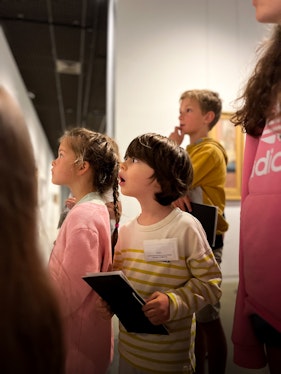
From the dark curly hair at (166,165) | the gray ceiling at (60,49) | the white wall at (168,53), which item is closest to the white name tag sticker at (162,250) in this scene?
the dark curly hair at (166,165)

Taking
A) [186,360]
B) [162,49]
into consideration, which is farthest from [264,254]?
[162,49]

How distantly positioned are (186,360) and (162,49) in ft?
4.57

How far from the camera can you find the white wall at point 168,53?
160cm

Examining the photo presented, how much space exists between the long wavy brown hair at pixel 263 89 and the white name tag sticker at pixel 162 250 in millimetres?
350

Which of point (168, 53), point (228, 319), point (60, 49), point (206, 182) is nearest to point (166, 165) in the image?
point (206, 182)

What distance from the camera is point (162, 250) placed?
85 cm

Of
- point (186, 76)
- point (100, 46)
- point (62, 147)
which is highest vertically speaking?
point (100, 46)

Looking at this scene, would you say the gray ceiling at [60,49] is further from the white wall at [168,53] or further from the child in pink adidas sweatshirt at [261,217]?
the child in pink adidas sweatshirt at [261,217]

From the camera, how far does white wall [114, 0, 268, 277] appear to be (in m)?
1.60

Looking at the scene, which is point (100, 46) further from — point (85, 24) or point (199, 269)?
point (199, 269)

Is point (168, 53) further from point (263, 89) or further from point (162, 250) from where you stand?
point (162, 250)

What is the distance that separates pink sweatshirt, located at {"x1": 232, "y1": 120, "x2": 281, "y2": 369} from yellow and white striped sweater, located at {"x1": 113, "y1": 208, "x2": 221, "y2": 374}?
9 cm

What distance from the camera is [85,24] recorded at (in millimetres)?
4133

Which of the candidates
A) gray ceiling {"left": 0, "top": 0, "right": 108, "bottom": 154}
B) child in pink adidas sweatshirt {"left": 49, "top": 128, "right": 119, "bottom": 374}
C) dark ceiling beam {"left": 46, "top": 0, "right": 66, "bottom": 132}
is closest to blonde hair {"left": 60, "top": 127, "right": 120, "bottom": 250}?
child in pink adidas sweatshirt {"left": 49, "top": 128, "right": 119, "bottom": 374}
